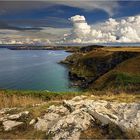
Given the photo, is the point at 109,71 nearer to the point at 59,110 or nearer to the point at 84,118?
the point at 59,110

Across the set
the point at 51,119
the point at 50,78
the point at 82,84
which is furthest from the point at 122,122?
the point at 50,78

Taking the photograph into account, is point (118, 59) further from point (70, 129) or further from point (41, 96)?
point (70, 129)

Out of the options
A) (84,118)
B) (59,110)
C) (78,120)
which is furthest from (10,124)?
(84,118)

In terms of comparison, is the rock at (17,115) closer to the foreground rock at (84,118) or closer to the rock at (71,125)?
the foreground rock at (84,118)

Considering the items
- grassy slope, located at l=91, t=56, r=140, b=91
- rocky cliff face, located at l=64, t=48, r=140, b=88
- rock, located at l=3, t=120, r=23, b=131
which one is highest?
rock, located at l=3, t=120, r=23, b=131

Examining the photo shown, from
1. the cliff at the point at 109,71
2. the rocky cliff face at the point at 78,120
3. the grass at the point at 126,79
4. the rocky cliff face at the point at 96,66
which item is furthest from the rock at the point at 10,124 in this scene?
the rocky cliff face at the point at 96,66

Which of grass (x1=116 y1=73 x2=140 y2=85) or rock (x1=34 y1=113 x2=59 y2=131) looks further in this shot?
grass (x1=116 y1=73 x2=140 y2=85)

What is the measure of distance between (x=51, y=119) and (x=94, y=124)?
241cm

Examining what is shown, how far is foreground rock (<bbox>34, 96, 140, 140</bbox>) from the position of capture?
1295 centimetres

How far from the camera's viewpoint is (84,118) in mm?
13961

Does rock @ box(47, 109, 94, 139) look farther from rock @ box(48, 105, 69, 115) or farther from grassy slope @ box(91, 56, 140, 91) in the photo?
grassy slope @ box(91, 56, 140, 91)

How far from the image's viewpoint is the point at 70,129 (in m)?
13.4

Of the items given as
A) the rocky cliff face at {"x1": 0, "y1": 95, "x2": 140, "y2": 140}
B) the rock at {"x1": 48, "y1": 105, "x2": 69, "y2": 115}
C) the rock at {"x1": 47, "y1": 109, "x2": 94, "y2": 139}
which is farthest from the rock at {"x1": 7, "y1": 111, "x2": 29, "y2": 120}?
the rock at {"x1": 47, "y1": 109, "x2": 94, "y2": 139}

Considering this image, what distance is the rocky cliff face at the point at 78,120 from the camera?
12.9 metres
